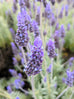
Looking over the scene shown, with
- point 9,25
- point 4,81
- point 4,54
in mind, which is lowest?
point 4,81

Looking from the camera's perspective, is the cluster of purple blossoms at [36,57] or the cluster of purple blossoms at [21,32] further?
the cluster of purple blossoms at [21,32]

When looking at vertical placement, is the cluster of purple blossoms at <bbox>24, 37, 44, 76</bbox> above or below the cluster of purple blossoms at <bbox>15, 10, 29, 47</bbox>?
below

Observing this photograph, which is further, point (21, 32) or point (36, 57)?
point (21, 32)

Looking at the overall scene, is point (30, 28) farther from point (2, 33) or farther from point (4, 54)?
point (2, 33)

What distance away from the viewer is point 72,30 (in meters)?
2.02

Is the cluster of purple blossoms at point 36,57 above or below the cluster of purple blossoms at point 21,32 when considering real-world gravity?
below

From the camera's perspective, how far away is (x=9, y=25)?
1978 mm

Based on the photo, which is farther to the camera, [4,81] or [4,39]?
[4,39]

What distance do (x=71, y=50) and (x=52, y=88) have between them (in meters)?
1.00

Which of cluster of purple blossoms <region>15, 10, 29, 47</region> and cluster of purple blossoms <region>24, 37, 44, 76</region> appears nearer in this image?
cluster of purple blossoms <region>24, 37, 44, 76</region>

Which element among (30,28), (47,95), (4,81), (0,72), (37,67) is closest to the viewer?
(37,67)

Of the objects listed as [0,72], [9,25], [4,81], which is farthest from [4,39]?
[4,81]

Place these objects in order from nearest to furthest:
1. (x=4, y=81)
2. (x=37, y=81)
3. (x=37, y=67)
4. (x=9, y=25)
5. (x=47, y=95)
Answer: (x=37, y=67) < (x=47, y=95) < (x=37, y=81) < (x=4, y=81) < (x=9, y=25)

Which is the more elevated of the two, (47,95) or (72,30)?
(72,30)
